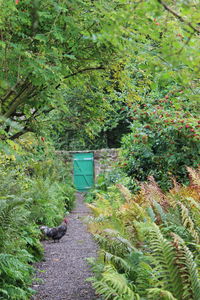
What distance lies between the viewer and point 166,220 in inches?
182

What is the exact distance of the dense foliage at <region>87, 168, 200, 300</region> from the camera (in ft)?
11.3

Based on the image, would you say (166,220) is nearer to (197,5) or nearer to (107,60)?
(107,60)

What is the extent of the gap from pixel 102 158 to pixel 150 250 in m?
12.9

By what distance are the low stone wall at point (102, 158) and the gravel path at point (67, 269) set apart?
6.26 m

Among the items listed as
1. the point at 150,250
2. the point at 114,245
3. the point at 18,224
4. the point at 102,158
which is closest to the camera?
the point at 150,250

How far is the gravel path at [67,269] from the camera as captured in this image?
5.36 metres

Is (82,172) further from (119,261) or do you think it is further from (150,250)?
(150,250)

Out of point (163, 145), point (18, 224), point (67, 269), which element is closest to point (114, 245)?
point (18, 224)

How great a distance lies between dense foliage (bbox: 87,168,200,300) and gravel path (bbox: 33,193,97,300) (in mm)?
743

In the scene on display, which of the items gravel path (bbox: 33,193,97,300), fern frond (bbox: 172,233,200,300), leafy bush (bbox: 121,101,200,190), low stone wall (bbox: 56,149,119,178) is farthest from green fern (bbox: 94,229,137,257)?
low stone wall (bbox: 56,149,119,178)

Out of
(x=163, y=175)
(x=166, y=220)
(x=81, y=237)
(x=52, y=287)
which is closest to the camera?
(x=166, y=220)

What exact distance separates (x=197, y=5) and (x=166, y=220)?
258 cm

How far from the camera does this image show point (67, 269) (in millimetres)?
6562

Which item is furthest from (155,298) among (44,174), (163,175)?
(44,174)
